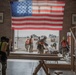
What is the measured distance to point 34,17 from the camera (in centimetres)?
1165

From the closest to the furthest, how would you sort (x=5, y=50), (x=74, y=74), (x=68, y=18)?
1. (x=5, y=50)
2. (x=74, y=74)
3. (x=68, y=18)

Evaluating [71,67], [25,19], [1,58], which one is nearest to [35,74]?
[1,58]

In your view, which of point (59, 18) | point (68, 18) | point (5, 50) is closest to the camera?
point (5, 50)

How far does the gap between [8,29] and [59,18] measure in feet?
31.7

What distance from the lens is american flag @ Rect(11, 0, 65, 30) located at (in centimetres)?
1155

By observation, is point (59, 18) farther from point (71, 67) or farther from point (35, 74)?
point (35, 74)

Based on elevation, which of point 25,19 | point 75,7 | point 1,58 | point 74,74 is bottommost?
point 74,74

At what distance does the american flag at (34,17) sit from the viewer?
37.9ft

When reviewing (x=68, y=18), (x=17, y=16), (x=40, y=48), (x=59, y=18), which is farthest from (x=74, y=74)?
(x=68, y=18)

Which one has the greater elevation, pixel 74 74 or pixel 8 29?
pixel 8 29

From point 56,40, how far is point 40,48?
225 inches

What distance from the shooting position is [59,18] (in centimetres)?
1166

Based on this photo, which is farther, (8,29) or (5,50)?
(8,29)

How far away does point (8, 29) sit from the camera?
811 inches
